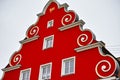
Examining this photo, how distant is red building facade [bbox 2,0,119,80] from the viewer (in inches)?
766

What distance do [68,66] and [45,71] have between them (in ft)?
7.17

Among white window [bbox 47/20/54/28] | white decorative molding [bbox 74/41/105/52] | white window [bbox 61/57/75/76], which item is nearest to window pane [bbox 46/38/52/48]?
white window [bbox 47/20/54/28]

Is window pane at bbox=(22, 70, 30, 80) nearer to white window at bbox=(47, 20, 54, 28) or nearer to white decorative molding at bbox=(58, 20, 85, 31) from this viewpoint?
white window at bbox=(47, 20, 54, 28)

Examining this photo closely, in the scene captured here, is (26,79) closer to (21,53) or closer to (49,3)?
(21,53)

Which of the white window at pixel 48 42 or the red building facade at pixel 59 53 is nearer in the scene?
the red building facade at pixel 59 53

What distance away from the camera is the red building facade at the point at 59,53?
19469 millimetres

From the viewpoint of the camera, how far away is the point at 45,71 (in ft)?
73.4

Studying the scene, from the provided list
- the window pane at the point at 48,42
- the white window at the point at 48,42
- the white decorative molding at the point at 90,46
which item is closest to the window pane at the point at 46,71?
the white window at the point at 48,42

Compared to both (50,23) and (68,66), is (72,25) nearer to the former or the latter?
(50,23)

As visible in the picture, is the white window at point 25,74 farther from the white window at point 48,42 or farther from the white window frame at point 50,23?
the white window frame at point 50,23

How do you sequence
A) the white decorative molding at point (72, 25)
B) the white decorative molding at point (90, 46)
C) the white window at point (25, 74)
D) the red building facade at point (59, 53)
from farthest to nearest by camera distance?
the white window at point (25, 74)
the white decorative molding at point (72, 25)
the white decorative molding at point (90, 46)
the red building facade at point (59, 53)

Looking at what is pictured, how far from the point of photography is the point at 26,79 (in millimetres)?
23250

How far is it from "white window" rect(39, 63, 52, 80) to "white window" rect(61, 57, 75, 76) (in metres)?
1.25

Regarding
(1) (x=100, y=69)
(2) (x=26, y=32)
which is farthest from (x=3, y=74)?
(1) (x=100, y=69)
